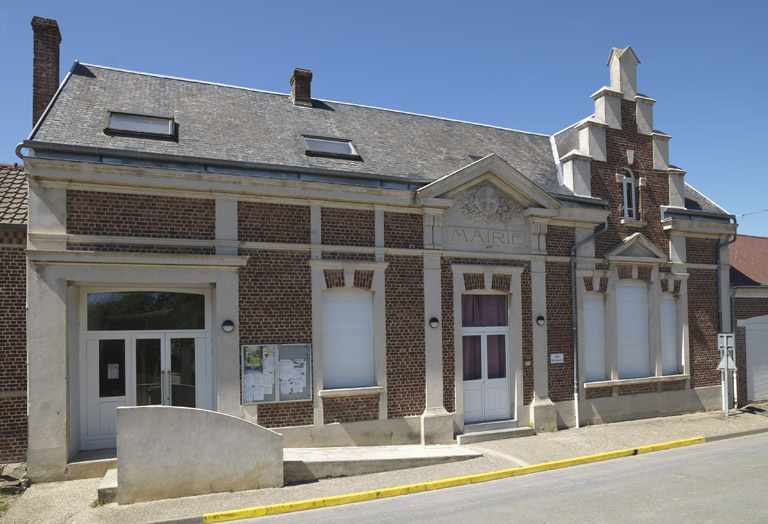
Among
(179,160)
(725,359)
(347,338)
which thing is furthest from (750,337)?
(179,160)

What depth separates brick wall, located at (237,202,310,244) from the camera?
1072 cm

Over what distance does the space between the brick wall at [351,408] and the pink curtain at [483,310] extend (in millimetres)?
2808

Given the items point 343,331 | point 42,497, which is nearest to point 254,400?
point 343,331

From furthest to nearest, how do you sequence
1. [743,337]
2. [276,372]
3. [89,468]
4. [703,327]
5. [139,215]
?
1. [743,337]
2. [703,327]
3. [276,372]
4. [139,215]
5. [89,468]

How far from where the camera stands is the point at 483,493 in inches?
351

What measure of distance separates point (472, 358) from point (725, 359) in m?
7.07

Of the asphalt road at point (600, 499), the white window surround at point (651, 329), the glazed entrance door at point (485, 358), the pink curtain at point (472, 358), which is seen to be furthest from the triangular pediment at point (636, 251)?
the asphalt road at point (600, 499)

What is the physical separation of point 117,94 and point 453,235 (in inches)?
299

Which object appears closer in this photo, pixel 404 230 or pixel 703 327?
pixel 404 230

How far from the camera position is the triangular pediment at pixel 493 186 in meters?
12.2

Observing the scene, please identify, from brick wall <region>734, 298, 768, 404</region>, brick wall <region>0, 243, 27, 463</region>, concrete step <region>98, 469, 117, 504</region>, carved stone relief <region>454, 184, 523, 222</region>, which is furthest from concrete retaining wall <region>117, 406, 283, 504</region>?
brick wall <region>734, 298, 768, 404</region>

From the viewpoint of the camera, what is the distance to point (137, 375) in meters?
10.4

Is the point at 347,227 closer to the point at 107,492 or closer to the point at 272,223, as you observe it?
the point at 272,223

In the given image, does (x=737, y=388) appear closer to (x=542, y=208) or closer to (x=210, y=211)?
(x=542, y=208)
